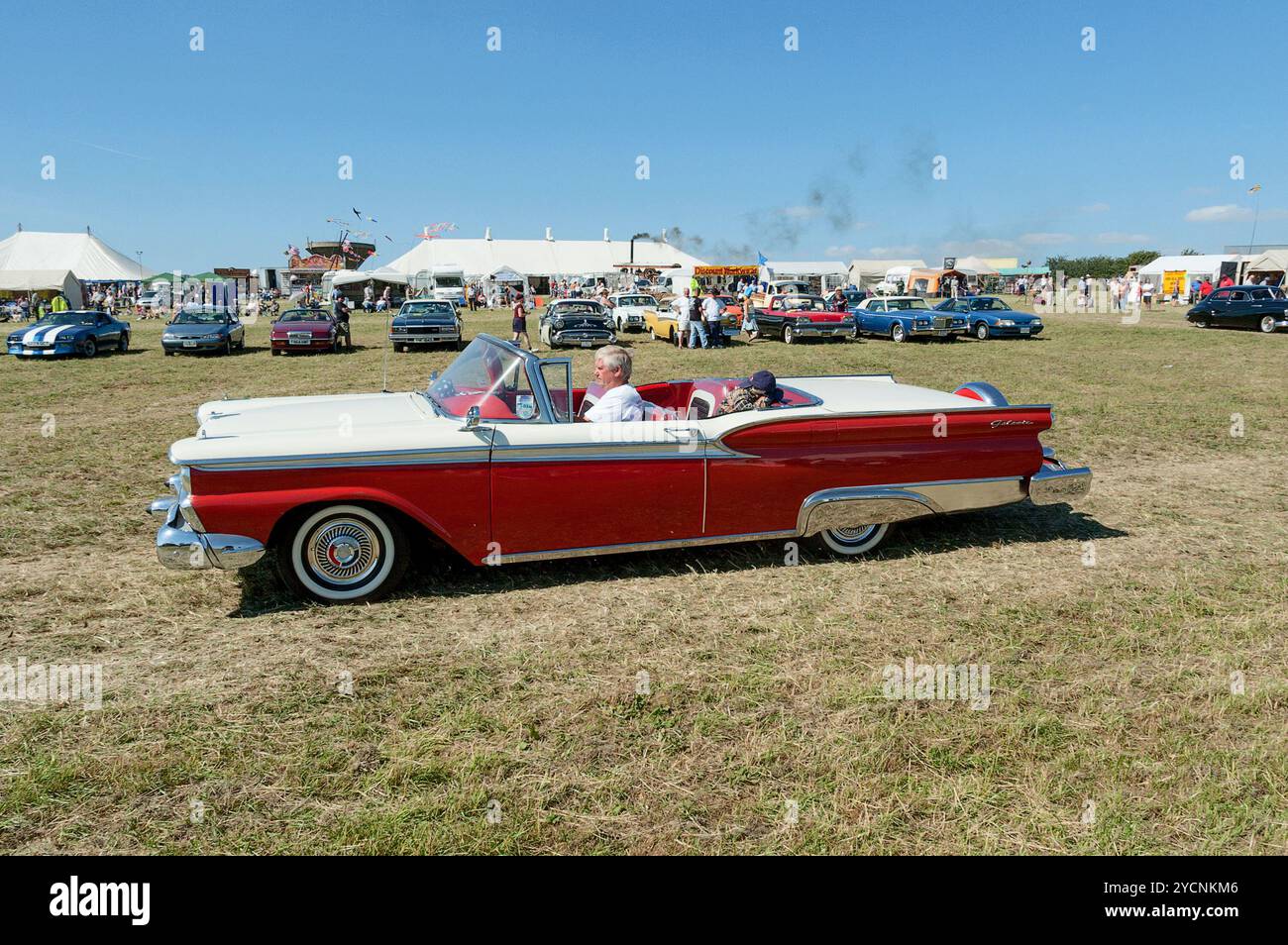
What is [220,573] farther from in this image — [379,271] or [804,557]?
[379,271]

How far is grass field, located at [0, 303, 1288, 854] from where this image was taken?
2.73m

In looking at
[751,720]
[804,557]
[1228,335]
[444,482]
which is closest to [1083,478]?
[804,557]

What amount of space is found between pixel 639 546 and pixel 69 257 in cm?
5388

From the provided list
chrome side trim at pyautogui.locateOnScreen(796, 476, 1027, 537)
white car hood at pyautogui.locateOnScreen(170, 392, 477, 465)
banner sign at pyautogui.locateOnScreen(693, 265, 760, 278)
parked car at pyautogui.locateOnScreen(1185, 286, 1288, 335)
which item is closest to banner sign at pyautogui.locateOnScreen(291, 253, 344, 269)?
banner sign at pyautogui.locateOnScreen(693, 265, 760, 278)

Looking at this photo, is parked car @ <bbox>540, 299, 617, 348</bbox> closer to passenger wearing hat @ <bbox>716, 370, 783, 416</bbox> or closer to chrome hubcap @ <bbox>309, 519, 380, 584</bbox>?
passenger wearing hat @ <bbox>716, 370, 783, 416</bbox>

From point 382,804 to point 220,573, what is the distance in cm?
285

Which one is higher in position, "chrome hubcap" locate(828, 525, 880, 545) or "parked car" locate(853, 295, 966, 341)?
"parked car" locate(853, 295, 966, 341)

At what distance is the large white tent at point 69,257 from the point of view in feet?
148

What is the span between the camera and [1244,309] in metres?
25.1

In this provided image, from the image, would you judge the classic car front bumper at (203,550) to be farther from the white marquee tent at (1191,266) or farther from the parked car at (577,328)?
the white marquee tent at (1191,266)

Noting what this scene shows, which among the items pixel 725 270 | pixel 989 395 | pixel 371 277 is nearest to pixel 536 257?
pixel 371 277

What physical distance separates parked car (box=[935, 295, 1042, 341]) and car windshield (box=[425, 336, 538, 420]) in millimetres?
21049

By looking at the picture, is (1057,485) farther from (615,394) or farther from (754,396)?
(615,394)
